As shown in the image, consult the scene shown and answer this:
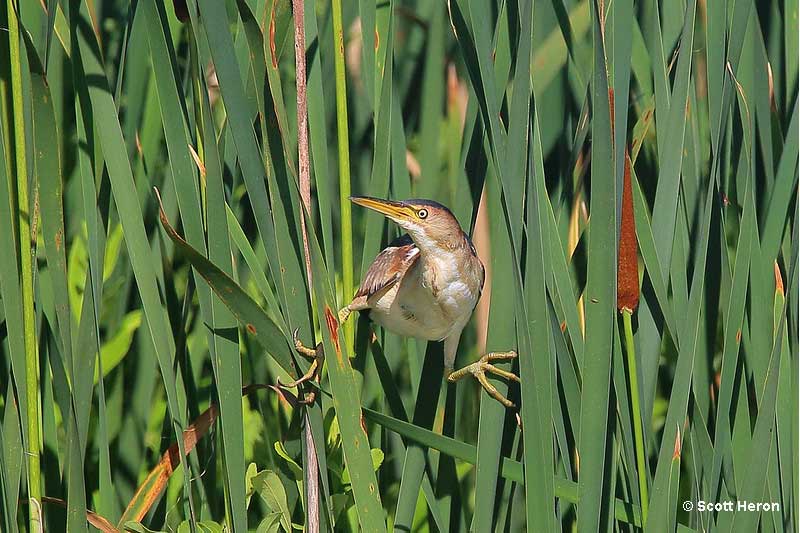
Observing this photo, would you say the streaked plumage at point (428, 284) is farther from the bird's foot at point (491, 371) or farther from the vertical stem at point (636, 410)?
the vertical stem at point (636, 410)

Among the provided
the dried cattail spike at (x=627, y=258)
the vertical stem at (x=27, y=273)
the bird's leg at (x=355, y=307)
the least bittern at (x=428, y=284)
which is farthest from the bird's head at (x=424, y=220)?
the vertical stem at (x=27, y=273)

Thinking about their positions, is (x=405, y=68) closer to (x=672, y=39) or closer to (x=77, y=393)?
(x=672, y=39)

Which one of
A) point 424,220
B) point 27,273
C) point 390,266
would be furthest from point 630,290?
point 27,273

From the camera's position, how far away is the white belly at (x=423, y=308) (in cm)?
132

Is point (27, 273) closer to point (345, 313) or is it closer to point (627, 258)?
point (345, 313)

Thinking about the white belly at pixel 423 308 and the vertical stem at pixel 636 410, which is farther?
the white belly at pixel 423 308

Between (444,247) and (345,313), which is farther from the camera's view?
(444,247)

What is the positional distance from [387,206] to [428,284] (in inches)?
11.9

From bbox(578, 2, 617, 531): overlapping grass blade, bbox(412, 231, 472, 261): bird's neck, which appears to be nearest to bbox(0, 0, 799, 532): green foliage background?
bbox(578, 2, 617, 531): overlapping grass blade

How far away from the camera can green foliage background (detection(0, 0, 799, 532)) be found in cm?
90

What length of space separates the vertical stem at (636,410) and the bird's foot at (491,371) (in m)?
0.14

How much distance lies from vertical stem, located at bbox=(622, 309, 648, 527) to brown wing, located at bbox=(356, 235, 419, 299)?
389 millimetres

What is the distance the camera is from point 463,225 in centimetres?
110

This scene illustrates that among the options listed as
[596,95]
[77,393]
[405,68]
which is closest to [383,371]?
[77,393]
